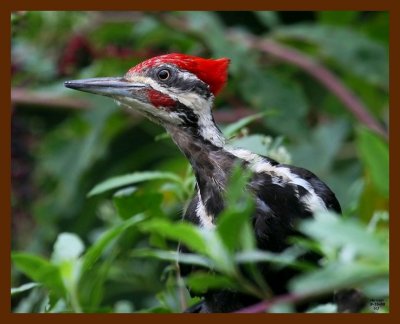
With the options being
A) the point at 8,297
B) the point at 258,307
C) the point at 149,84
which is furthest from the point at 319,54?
the point at 258,307

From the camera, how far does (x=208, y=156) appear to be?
229 cm

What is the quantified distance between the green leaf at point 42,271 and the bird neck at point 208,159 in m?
0.52

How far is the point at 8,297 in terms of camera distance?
1.93 m

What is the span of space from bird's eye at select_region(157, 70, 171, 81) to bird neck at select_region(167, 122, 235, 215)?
0.13m

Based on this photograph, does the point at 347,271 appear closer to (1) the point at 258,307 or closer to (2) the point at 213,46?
(1) the point at 258,307

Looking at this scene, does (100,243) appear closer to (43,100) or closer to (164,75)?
(164,75)

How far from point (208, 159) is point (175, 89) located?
0.71 ft

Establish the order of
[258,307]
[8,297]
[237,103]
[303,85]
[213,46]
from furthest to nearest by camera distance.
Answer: [303,85], [237,103], [213,46], [8,297], [258,307]

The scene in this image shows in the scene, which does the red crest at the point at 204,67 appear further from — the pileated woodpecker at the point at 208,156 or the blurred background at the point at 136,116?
the blurred background at the point at 136,116

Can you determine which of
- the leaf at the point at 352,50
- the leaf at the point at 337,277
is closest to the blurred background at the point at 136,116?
the leaf at the point at 352,50

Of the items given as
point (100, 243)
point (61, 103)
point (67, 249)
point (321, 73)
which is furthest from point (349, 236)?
point (61, 103)

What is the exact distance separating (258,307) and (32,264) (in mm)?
556

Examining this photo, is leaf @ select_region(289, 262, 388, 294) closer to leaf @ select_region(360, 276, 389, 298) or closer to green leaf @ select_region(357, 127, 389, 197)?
leaf @ select_region(360, 276, 389, 298)

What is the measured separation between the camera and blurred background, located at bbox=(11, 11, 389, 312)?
3.38 m
